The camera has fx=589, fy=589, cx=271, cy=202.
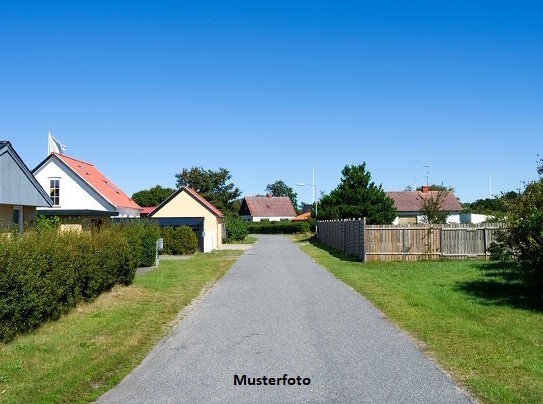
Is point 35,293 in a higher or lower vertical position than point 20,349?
higher

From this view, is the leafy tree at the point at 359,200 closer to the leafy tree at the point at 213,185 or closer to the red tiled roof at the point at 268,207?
the leafy tree at the point at 213,185

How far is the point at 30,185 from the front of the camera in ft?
68.7

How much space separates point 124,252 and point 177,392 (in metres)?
10.2

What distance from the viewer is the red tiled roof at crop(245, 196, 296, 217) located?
4894 inches

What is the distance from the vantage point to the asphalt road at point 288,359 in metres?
6.39

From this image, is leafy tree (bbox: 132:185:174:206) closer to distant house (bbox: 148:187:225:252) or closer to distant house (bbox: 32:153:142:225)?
distant house (bbox: 148:187:225:252)

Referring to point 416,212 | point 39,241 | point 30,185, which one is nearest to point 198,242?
point 30,185

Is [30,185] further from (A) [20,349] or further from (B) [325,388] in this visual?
(B) [325,388]

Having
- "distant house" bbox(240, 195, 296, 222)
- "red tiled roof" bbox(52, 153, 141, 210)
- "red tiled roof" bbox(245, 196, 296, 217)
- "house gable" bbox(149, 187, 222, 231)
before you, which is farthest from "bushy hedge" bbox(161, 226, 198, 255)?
"red tiled roof" bbox(245, 196, 296, 217)

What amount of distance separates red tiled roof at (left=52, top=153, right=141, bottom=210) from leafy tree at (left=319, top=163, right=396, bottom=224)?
66.9 ft

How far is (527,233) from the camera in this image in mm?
13828

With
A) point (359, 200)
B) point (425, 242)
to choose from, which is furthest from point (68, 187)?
point (359, 200)

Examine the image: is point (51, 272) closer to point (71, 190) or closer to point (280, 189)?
point (71, 190)

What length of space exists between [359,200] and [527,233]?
39888 mm
